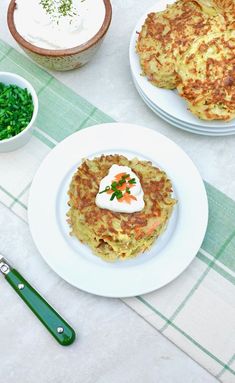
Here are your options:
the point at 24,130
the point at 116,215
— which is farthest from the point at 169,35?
the point at 116,215

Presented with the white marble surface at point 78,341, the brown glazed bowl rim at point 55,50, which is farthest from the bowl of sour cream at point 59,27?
the white marble surface at point 78,341

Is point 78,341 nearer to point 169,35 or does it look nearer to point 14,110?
point 14,110

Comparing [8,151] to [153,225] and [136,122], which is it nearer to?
[136,122]

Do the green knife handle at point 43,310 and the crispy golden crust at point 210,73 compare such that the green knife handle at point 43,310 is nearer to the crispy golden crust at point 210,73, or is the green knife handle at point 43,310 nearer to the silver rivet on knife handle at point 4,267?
the silver rivet on knife handle at point 4,267

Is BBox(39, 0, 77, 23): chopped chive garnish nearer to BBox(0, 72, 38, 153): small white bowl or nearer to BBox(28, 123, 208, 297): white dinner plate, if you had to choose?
BBox(0, 72, 38, 153): small white bowl

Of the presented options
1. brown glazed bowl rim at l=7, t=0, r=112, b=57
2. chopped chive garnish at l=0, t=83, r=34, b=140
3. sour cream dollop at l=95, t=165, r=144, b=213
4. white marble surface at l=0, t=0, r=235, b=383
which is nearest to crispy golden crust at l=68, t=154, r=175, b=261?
sour cream dollop at l=95, t=165, r=144, b=213

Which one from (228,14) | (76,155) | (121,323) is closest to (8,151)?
(76,155)

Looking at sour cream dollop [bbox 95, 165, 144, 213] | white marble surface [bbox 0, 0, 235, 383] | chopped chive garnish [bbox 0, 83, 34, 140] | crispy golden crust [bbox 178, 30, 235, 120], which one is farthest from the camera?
chopped chive garnish [bbox 0, 83, 34, 140]
